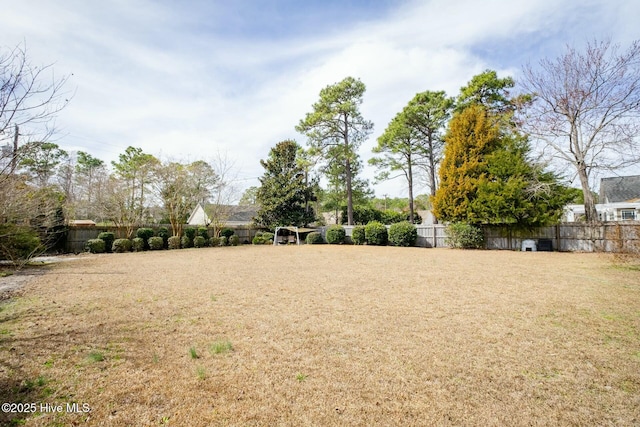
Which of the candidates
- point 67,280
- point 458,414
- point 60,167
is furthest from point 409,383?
point 60,167

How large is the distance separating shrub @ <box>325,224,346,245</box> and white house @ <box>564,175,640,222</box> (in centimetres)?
1336

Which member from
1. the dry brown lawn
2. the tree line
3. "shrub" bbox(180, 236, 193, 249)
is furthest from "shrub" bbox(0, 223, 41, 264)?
"shrub" bbox(180, 236, 193, 249)

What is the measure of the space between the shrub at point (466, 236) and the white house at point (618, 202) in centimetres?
747

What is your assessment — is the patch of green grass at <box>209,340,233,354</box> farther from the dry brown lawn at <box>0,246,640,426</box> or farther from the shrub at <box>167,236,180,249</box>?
the shrub at <box>167,236,180,249</box>

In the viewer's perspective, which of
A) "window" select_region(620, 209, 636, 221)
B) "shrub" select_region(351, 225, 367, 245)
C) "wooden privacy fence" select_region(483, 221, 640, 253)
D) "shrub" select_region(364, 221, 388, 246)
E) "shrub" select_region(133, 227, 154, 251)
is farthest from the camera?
"window" select_region(620, 209, 636, 221)

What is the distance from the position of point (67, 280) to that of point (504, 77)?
22.3m

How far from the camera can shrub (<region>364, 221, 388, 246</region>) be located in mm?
18000

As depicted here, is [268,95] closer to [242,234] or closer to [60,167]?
[242,234]

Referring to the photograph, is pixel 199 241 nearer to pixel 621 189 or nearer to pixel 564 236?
pixel 564 236

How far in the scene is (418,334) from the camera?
145 inches

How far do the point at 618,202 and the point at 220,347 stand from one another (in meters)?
27.4

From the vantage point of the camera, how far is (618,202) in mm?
20453

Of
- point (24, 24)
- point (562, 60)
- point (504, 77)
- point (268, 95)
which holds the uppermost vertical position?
point (504, 77)

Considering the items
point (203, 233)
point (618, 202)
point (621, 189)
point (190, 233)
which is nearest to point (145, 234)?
point (190, 233)
